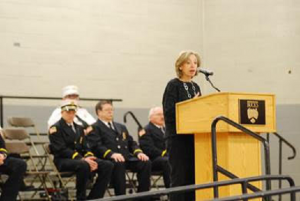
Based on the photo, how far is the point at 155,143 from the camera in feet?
30.8

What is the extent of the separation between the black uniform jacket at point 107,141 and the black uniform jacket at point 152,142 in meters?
0.21

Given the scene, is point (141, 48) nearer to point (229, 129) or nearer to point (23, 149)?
point (23, 149)

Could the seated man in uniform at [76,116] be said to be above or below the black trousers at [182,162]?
above

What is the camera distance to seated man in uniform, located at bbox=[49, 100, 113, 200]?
8164 millimetres

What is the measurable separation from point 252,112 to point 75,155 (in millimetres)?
4155

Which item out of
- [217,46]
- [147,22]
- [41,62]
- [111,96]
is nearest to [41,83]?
[41,62]

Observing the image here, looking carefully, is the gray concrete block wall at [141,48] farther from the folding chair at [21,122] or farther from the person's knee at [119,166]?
the person's knee at [119,166]

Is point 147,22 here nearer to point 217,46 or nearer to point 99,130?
point 217,46

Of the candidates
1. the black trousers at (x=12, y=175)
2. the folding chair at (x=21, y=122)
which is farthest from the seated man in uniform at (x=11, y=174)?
the folding chair at (x=21, y=122)

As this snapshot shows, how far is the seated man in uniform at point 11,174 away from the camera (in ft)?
24.0

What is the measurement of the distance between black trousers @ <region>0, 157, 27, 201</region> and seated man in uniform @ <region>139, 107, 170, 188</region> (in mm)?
2274

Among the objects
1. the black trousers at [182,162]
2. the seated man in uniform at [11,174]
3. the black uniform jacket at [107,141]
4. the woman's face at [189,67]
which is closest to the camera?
the black trousers at [182,162]

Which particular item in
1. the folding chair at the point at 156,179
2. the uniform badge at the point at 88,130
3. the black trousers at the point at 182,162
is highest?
the uniform badge at the point at 88,130

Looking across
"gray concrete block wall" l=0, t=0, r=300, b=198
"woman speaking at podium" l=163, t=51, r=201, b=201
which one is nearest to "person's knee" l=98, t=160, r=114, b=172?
"gray concrete block wall" l=0, t=0, r=300, b=198
